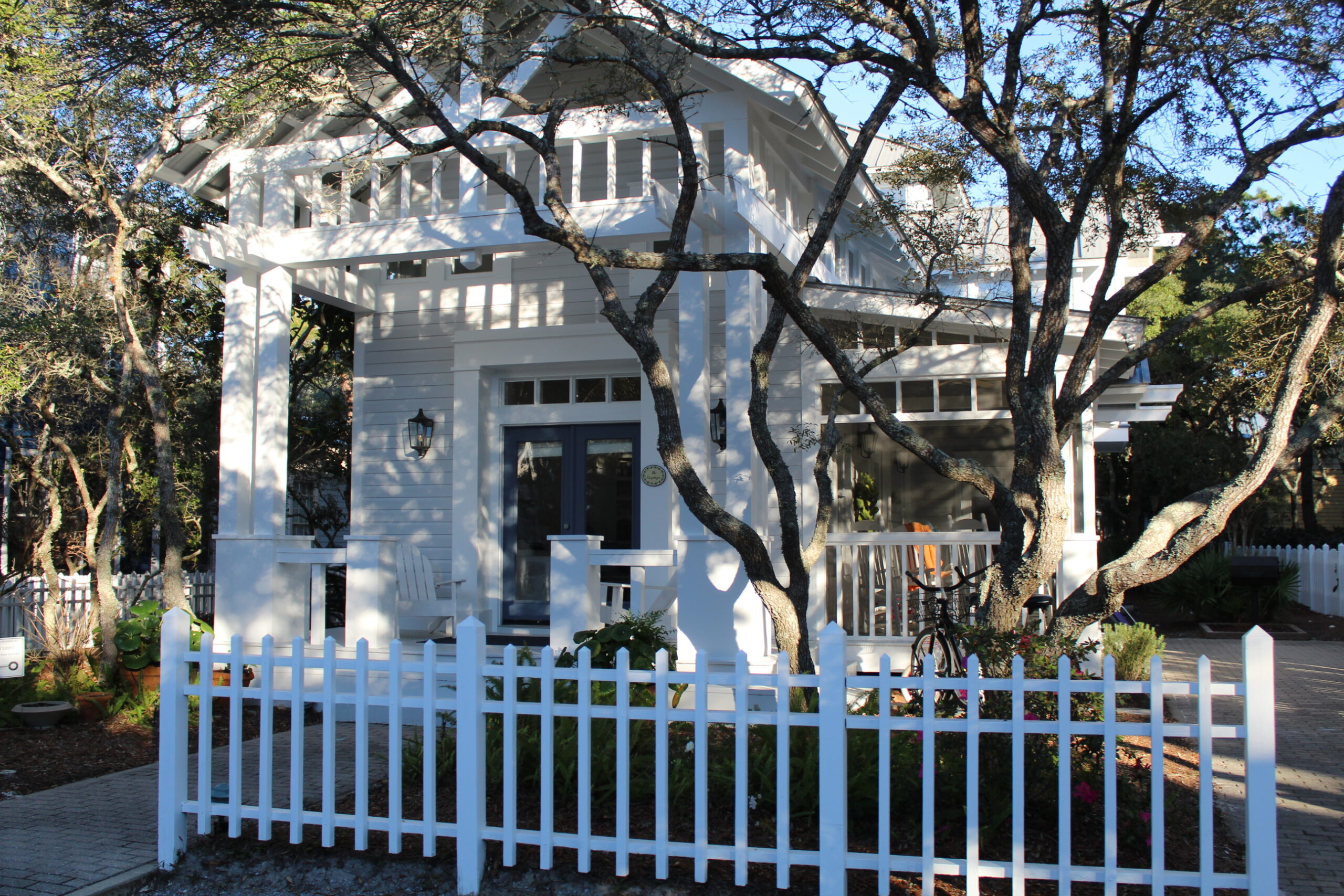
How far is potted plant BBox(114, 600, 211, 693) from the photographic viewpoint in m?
8.21

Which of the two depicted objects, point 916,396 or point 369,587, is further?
point 916,396

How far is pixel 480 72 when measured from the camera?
6734mm

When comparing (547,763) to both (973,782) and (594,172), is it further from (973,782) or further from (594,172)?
(594,172)

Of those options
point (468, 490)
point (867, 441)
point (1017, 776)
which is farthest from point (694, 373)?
point (867, 441)

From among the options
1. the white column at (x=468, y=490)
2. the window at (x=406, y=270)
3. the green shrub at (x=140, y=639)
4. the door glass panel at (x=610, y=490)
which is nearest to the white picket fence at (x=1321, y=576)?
the door glass panel at (x=610, y=490)

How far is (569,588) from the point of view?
790cm

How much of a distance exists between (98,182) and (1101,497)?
68.2 feet

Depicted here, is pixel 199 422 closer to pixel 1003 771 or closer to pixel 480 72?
pixel 480 72

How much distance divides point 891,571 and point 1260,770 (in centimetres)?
507

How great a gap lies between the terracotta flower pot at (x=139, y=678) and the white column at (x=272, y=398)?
4.49ft

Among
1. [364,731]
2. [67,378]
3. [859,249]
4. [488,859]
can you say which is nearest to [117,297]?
[67,378]

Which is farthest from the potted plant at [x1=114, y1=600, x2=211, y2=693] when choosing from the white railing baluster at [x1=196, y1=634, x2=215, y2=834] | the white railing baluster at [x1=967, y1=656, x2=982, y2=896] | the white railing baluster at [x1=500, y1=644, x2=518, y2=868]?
the white railing baluster at [x1=967, y1=656, x2=982, y2=896]

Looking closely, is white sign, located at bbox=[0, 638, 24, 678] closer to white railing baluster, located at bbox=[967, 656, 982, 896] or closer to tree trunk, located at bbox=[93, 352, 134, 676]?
tree trunk, located at bbox=[93, 352, 134, 676]

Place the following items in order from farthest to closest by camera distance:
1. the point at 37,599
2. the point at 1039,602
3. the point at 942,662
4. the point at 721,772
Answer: the point at 37,599 < the point at 942,662 < the point at 1039,602 < the point at 721,772
